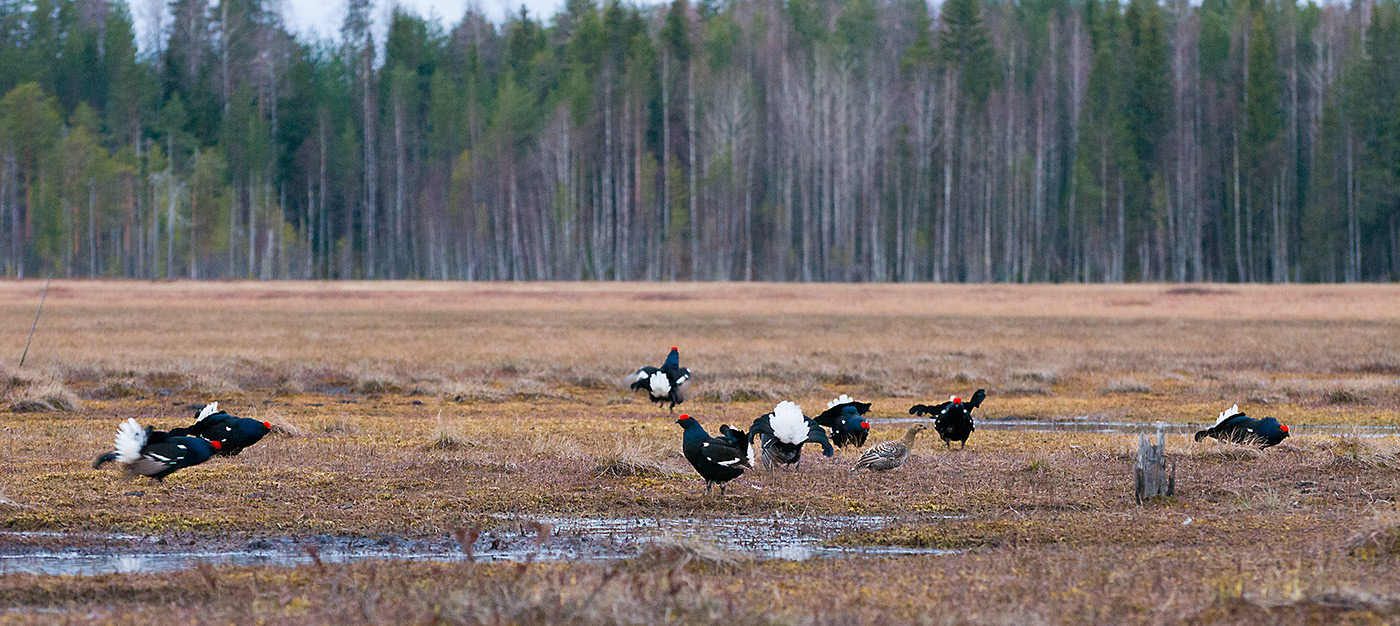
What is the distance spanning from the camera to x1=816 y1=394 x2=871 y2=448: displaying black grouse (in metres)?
14.1

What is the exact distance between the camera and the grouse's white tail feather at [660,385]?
63.1ft

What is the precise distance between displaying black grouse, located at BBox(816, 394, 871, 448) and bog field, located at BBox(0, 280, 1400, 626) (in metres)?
0.21

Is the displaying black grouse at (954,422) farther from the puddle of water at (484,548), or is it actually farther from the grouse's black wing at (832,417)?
the puddle of water at (484,548)

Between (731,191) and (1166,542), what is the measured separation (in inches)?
2739

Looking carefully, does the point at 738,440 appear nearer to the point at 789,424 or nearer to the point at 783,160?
the point at 789,424

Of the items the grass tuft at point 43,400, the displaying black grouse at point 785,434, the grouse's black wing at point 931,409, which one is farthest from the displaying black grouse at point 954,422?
the grass tuft at point 43,400

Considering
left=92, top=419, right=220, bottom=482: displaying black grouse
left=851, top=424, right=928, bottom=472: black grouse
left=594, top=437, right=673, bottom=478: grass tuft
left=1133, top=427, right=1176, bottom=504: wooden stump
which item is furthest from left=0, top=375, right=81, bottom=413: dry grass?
left=1133, top=427, right=1176, bottom=504: wooden stump

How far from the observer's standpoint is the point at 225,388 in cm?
2114

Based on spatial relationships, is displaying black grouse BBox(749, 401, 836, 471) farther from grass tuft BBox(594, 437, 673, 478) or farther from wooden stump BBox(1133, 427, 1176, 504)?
wooden stump BBox(1133, 427, 1176, 504)

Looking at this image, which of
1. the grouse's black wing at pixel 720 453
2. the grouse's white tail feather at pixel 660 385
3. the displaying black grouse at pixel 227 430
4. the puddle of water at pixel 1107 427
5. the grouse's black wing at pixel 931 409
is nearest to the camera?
the grouse's black wing at pixel 720 453

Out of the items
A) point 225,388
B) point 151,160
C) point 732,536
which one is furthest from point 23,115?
point 732,536

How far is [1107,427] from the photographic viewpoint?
17.3 m

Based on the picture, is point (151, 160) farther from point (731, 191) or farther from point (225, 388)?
point (225, 388)

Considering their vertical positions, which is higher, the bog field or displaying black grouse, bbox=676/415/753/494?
displaying black grouse, bbox=676/415/753/494
